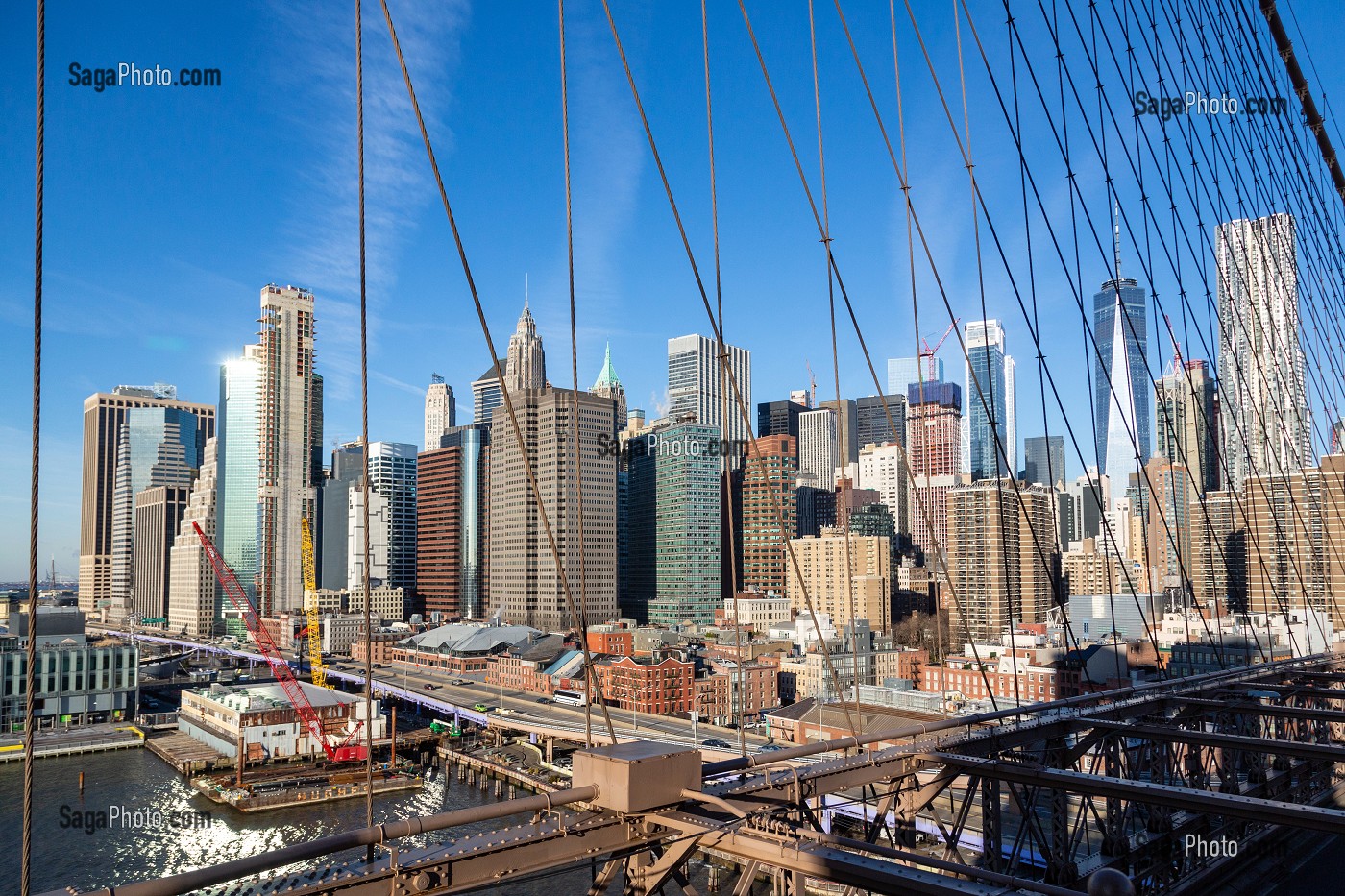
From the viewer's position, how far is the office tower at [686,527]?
7569 centimetres

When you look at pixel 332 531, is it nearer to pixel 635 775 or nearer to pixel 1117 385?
pixel 635 775

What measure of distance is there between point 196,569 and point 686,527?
182 feet

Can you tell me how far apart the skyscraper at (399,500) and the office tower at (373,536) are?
0.52m

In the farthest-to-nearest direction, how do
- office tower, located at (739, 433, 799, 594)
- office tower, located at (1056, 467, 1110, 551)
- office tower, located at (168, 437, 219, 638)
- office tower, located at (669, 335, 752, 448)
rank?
office tower, located at (669, 335, 752, 448) < office tower, located at (1056, 467, 1110, 551) < office tower, located at (168, 437, 219, 638) < office tower, located at (739, 433, 799, 594)

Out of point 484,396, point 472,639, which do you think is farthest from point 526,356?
point 472,639

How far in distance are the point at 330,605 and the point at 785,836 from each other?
92.7 m

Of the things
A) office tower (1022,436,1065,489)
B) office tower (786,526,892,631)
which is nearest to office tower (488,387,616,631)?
office tower (786,526,892,631)

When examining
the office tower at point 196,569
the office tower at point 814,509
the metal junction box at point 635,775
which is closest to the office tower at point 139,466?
the office tower at point 196,569

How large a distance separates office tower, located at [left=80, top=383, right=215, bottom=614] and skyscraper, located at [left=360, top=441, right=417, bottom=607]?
34.6m

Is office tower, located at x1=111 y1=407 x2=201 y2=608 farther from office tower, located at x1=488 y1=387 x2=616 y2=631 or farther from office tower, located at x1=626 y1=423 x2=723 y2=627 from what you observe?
office tower, located at x1=626 y1=423 x2=723 y2=627

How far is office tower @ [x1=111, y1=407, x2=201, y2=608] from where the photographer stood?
119938 millimetres

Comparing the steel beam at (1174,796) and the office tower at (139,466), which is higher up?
the office tower at (139,466)

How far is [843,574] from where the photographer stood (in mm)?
67000

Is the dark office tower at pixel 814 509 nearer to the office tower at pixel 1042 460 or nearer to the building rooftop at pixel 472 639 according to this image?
the building rooftop at pixel 472 639
